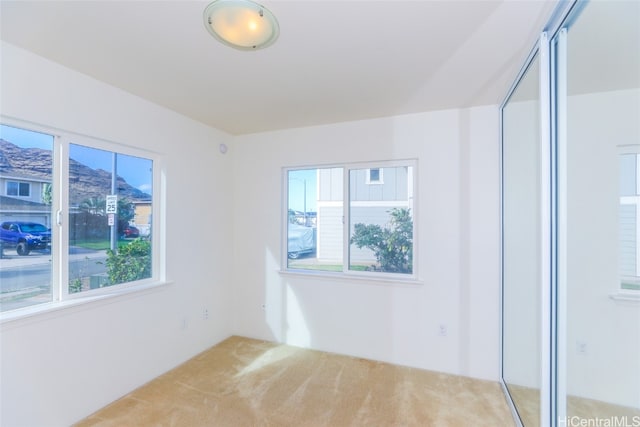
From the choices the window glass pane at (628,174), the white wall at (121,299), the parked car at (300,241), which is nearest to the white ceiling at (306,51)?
the white wall at (121,299)

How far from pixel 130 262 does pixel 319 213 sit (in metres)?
1.87

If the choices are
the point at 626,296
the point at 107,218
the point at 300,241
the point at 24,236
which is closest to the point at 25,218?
the point at 24,236

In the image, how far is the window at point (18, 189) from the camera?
190 cm

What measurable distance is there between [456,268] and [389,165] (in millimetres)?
1177

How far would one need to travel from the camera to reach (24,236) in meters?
1.96

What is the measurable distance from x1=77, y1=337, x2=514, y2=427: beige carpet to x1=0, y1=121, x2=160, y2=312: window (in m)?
0.95

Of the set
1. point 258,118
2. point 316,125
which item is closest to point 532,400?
point 316,125

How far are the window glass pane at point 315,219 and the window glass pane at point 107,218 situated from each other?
1465 millimetres

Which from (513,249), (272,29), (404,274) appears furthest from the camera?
(404,274)

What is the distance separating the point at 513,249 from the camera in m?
2.37

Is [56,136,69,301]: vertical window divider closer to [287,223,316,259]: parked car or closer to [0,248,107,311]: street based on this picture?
[0,248,107,311]: street

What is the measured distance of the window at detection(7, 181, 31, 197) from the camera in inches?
74.9

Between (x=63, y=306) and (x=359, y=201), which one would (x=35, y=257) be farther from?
(x=359, y=201)

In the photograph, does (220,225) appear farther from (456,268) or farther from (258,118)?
(456,268)
